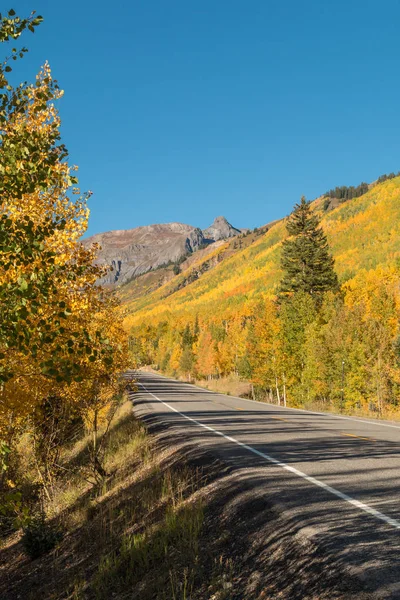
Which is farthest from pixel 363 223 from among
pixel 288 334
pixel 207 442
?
pixel 207 442

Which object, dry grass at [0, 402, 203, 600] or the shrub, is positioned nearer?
dry grass at [0, 402, 203, 600]

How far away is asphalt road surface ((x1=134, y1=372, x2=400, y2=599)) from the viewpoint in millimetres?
4449

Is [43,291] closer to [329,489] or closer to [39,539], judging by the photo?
[329,489]

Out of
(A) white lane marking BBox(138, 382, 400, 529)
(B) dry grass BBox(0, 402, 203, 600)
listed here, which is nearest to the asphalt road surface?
(A) white lane marking BBox(138, 382, 400, 529)

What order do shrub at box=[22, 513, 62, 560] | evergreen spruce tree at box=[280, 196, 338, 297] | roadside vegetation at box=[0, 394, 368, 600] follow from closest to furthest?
roadside vegetation at box=[0, 394, 368, 600], shrub at box=[22, 513, 62, 560], evergreen spruce tree at box=[280, 196, 338, 297]

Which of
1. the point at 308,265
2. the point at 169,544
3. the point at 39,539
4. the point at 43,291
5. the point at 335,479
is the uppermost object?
the point at 308,265

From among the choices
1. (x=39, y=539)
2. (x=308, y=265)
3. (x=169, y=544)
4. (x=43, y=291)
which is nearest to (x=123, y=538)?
(x=169, y=544)

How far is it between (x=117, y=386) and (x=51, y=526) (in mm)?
3442

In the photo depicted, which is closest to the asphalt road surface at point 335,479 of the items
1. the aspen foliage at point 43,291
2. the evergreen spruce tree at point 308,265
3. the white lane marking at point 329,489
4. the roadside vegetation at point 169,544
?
the white lane marking at point 329,489

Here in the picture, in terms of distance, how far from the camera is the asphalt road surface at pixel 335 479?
14.6 feet

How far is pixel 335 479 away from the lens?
736cm

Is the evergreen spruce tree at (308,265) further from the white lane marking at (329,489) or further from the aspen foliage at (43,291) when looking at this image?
the white lane marking at (329,489)

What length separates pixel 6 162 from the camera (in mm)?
4352

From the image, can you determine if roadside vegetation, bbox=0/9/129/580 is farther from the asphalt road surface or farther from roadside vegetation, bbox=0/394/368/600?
the asphalt road surface
